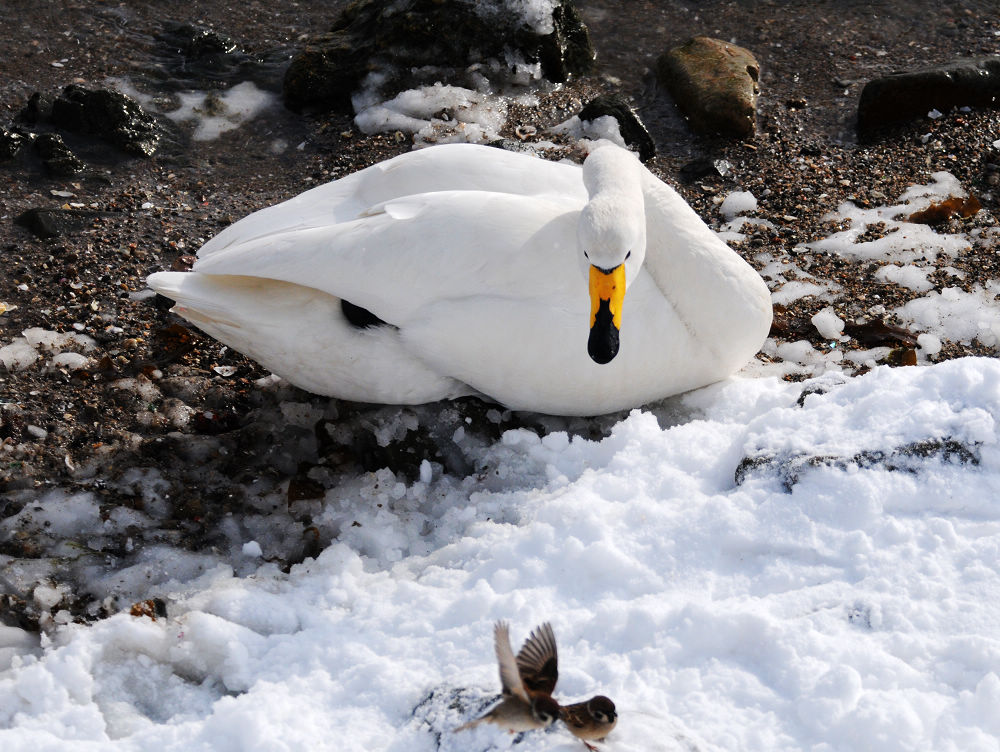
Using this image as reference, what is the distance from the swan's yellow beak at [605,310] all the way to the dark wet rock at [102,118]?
11.0 ft

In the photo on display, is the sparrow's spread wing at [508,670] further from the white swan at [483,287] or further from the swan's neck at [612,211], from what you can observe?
the swan's neck at [612,211]

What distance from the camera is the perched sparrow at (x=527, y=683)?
8.25ft

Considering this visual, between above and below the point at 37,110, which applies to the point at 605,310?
above

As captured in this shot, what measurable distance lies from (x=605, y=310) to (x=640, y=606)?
991 millimetres

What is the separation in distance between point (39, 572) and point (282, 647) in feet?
3.33

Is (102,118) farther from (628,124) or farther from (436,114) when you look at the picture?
(628,124)

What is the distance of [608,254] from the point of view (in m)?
3.52

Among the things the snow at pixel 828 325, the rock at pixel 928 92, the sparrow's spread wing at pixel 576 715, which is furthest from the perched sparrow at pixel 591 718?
the rock at pixel 928 92

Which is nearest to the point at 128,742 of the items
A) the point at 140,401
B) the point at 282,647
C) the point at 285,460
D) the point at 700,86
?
the point at 282,647

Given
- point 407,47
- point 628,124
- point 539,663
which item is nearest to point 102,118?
point 407,47

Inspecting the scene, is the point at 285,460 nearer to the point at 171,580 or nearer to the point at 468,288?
the point at 171,580

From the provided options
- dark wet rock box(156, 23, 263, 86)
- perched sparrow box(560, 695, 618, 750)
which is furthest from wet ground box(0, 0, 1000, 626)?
perched sparrow box(560, 695, 618, 750)

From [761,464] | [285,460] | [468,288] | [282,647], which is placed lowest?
[285,460]

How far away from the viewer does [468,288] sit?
12.6 feet
